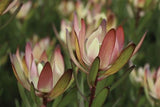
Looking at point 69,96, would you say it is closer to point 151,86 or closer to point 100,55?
point 100,55

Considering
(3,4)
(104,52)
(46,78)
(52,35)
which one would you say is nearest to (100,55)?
(104,52)

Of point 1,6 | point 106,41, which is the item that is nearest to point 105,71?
point 106,41

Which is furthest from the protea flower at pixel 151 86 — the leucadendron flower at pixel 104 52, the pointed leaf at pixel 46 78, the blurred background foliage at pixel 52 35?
the pointed leaf at pixel 46 78

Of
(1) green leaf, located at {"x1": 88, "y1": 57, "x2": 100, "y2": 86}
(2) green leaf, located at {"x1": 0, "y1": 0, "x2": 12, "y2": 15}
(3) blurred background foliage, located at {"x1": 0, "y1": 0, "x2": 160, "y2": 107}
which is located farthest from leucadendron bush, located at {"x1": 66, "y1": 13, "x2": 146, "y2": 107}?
(2) green leaf, located at {"x1": 0, "y1": 0, "x2": 12, "y2": 15}

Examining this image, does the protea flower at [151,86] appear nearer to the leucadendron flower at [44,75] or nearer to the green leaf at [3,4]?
the leucadendron flower at [44,75]

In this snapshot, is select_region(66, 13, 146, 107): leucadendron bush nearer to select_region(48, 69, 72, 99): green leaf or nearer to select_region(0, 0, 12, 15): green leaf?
select_region(48, 69, 72, 99): green leaf
